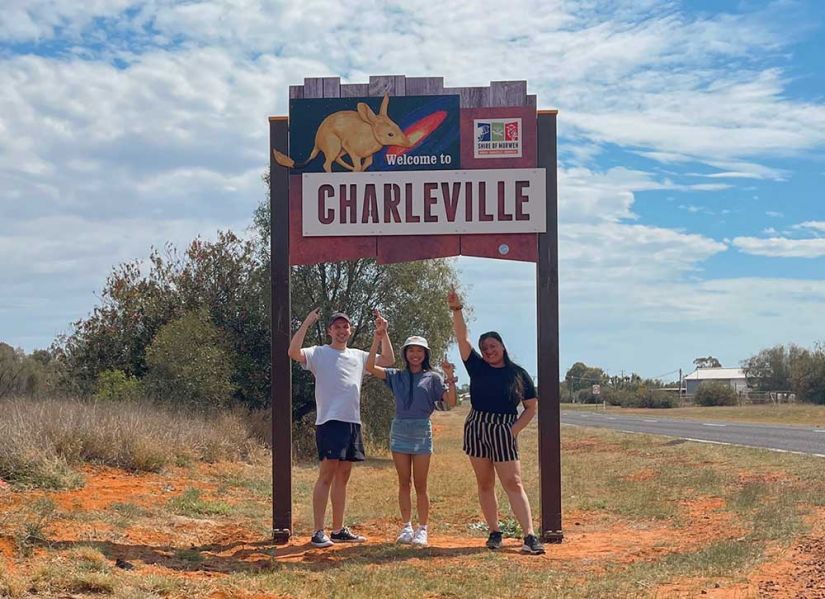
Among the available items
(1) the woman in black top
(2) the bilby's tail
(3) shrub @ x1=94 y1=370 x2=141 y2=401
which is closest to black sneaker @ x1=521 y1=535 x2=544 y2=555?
(1) the woman in black top

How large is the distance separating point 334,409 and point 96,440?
581cm

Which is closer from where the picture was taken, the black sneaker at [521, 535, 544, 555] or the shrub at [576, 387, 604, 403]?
the black sneaker at [521, 535, 544, 555]

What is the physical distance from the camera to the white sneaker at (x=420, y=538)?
27.1 feet

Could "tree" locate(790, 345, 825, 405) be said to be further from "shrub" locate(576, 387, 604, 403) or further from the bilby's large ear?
the bilby's large ear

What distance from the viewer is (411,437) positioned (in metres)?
8.21

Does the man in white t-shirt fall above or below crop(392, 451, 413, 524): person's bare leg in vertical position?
above

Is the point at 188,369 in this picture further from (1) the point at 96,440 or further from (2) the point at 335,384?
(2) the point at 335,384

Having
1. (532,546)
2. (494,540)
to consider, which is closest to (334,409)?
(494,540)

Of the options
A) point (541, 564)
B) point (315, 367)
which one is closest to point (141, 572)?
point (315, 367)

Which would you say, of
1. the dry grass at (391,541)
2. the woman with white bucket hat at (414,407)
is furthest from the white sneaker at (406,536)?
the dry grass at (391,541)

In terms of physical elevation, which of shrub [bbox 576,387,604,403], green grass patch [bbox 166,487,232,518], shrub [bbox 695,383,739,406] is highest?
green grass patch [bbox 166,487,232,518]

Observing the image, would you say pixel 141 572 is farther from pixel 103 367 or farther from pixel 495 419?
→ pixel 103 367

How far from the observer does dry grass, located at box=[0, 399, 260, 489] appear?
33.8 ft

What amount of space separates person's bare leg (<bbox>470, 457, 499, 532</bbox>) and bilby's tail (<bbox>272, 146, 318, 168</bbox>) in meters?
3.13
